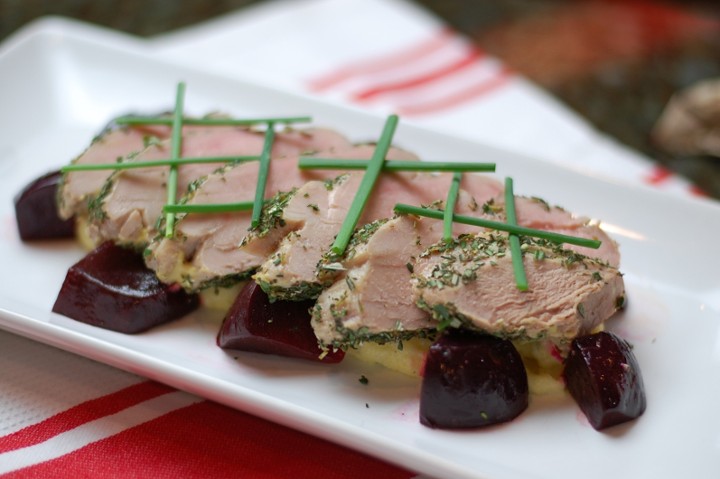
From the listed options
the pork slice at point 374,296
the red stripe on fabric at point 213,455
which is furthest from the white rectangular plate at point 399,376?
the pork slice at point 374,296

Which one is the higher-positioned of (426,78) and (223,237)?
(223,237)

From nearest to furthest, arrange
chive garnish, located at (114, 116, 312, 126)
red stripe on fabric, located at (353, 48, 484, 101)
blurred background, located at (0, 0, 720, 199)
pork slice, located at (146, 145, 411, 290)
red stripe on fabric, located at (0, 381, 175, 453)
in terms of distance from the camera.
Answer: red stripe on fabric, located at (0, 381, 175, 453), pork slice, located at (146, 145, 411, 290), chive garnish, located at (114, 116, 312, 126), red stripe on fabric, located at (353, 48, 484, 101), blurred background, located at (0, 0, 720, 199)

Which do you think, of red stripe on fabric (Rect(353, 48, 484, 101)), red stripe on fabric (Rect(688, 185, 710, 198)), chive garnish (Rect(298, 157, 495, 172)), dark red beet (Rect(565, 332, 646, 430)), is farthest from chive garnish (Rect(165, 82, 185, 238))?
red stripe on fabric (Rect(688, 185, 710, 198))

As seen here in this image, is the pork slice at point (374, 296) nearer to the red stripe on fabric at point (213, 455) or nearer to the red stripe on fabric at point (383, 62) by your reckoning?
the red stripe on fabric at point (213, 455)

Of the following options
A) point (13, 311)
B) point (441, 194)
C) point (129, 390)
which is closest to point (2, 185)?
point (13, 311)

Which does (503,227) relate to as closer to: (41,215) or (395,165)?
(395,165)

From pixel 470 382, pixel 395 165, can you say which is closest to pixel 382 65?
pixel 395 165

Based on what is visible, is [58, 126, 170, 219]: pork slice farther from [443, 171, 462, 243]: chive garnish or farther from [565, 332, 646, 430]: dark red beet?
[565, 332, 646, 430]: dark red beet
